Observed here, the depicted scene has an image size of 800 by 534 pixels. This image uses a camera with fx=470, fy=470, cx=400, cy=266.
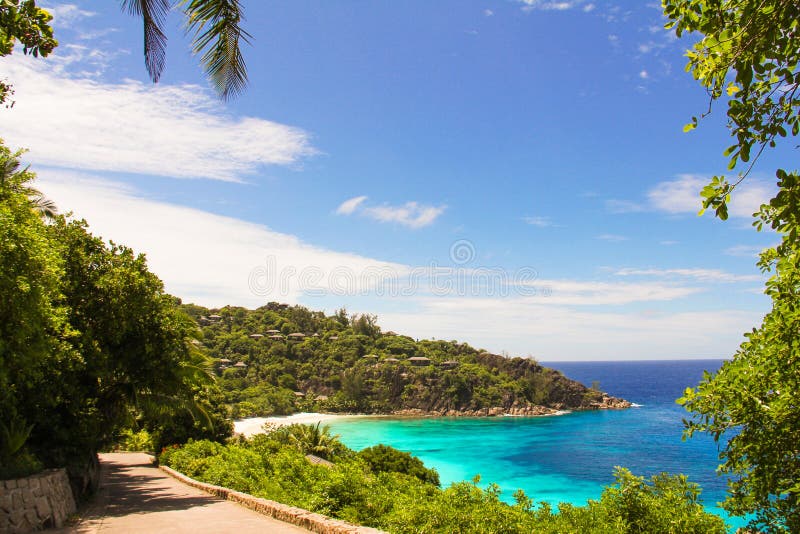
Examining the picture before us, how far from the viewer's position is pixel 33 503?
8383 mm

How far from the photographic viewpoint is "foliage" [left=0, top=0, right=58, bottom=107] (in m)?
4.98

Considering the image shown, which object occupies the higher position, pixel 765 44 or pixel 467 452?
pixel 765 44

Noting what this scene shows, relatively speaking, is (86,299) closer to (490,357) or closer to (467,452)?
(467,452)

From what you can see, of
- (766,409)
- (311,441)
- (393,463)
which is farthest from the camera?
(311,441)

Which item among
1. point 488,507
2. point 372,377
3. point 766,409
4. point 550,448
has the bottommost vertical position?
point 550,448

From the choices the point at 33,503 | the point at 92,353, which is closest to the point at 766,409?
the point at 33,503

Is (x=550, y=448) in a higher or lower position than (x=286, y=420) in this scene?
lower

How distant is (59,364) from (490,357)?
76.5m

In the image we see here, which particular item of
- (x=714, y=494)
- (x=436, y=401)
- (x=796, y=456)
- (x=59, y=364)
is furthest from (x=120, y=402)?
(x=436, y=401)

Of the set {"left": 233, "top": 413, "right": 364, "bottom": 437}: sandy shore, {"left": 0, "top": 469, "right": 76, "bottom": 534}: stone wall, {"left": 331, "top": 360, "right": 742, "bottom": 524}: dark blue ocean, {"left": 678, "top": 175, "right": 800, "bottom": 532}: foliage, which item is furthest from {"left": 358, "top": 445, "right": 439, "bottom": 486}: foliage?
{"left": 233, "top": 413, "right": 364, "bottom": 437}: sandy shore

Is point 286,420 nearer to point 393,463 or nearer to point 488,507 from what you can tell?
point 393,463

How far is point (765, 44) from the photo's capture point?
305 cm

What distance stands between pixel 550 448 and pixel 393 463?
33750 millimetres

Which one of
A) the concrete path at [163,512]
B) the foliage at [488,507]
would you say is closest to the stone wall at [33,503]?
the concrete path at [163,512]
